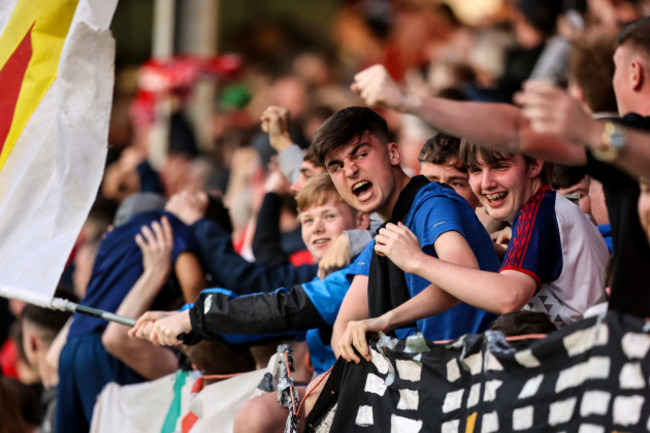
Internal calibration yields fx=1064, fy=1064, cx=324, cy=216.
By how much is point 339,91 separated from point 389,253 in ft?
24.9

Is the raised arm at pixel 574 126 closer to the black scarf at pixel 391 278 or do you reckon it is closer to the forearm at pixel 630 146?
the forearm at pixel 630 146

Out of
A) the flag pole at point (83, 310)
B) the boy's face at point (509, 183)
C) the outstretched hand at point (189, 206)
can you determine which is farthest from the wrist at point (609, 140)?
the outstretched hand at point (189, 206)

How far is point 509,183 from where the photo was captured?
4.18m

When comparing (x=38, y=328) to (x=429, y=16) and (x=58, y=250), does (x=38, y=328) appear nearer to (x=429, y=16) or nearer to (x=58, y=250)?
(x=58, y=250)

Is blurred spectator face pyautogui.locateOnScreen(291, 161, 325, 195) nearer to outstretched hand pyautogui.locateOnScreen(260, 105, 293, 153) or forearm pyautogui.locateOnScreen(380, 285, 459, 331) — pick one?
outstretched hand pyautogui.locateOnScreen(260, 105, 293, 153)

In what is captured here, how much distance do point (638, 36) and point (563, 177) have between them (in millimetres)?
1514

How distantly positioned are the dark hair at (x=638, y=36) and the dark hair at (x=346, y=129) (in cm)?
116

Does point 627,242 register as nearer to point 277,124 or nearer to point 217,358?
point 217,358

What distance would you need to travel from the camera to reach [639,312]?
318 cm

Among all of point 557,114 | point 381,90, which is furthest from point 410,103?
point 557,114

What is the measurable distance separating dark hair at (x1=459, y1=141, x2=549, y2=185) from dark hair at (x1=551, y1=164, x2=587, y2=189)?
584mm

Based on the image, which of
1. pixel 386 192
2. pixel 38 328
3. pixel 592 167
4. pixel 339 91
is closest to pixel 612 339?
pixel 592 167

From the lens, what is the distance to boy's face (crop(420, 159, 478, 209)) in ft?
15.8

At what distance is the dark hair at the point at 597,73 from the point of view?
5555mm
